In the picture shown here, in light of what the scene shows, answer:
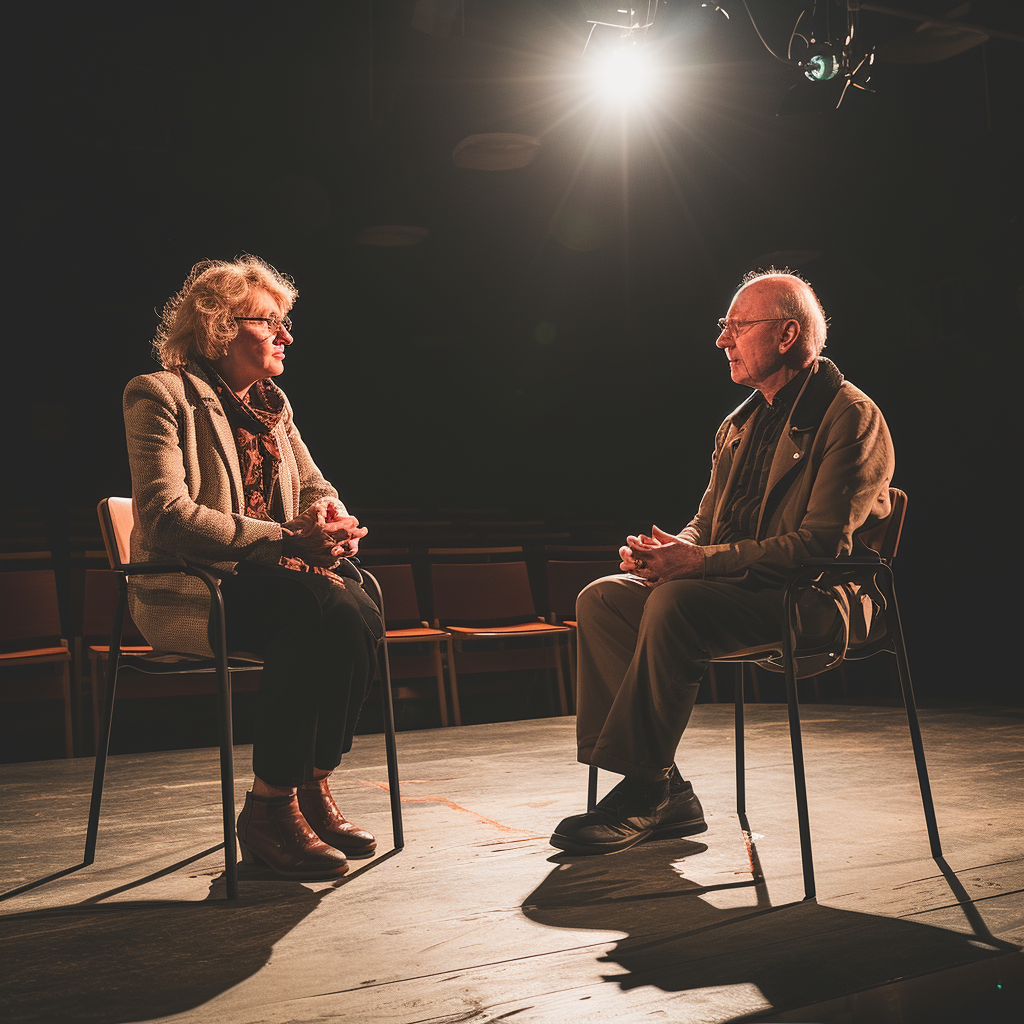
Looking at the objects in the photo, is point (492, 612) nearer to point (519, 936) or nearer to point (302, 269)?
point (519, 936)

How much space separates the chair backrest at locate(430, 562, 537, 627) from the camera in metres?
4.29

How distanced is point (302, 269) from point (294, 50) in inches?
106

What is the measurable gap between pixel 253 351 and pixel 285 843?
1.01 meters

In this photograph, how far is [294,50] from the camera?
7512 millimetres

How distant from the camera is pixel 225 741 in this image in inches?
64.8

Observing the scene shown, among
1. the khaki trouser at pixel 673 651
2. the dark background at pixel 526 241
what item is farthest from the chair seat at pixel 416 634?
the dark background at pixel 526 241

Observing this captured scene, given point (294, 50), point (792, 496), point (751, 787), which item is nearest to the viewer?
point (792, 496)

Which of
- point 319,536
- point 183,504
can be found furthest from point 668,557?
point 183,504

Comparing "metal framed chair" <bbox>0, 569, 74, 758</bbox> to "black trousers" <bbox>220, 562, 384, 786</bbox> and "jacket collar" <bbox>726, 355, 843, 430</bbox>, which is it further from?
"jacket collar" <bbox>726, 355, 843, 430</bbox>

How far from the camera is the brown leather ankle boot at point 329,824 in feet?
6.24

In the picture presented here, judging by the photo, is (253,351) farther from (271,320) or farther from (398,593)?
(398,593)


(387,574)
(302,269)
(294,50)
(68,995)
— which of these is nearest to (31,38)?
(294,50)

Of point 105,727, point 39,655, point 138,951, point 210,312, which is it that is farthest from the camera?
point 39,655

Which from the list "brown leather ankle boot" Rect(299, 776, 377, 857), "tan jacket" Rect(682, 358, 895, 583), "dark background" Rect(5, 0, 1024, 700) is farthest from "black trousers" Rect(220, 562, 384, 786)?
"dark background" Rect(5, 0, 1024, 700)
